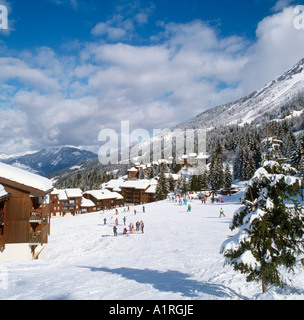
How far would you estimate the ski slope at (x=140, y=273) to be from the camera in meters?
7.95

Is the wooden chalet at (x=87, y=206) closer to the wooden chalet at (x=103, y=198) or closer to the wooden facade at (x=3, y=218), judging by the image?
the wooden chalet at (x=103, y=198)

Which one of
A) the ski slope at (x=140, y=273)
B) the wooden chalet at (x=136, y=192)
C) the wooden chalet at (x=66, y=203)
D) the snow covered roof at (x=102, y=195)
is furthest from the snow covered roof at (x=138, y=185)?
the ski slope at (x=140, y=273)

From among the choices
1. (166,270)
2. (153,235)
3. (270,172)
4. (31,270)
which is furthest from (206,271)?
(153,235)

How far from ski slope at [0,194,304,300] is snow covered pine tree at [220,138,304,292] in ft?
3.98

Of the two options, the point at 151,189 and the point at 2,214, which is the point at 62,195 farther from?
the point at 2,214

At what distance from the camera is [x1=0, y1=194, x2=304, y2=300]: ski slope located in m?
7.95

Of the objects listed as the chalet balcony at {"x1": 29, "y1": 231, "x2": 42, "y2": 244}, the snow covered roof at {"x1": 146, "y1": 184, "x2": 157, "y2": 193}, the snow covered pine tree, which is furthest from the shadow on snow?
the snow covered roof at {"x1": 146, "y1": 184, "x2": 157, "y2": 193}

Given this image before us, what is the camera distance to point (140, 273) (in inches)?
462

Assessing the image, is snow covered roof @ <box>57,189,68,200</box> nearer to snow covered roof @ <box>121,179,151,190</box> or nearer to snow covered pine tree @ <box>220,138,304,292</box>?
snow covered roof @ <box>121,179,151,190</box>

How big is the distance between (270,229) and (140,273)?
7726 mm

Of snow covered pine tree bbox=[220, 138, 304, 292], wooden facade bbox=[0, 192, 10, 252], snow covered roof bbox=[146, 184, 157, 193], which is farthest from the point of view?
snow covered roof bbox=[146, 184, 157, 193]

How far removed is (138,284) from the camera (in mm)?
9453
